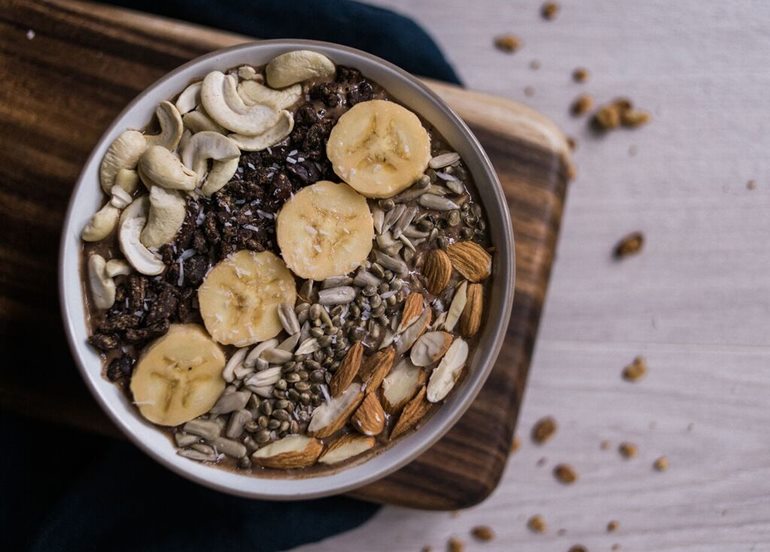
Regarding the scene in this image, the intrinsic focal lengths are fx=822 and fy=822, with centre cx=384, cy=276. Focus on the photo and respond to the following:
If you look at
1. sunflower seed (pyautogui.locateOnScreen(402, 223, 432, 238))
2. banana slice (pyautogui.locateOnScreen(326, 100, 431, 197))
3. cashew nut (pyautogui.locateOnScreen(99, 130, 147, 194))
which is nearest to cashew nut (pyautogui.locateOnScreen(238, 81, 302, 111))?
banana slice (pyautogui.locateOnScreen(326, 100, 431, 197))

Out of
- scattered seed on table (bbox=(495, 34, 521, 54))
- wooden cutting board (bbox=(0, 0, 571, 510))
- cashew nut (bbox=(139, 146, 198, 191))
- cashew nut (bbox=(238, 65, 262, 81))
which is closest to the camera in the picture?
cashew nut (bbox=(139, 146, 198, 191))

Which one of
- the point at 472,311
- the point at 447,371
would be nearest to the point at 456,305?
the point at 472,311

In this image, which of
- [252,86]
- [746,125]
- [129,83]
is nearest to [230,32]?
[129,83]

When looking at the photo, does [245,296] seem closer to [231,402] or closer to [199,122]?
[231,402]

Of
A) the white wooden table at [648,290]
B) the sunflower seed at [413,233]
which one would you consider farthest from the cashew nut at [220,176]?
the white wooden table at [648,290]

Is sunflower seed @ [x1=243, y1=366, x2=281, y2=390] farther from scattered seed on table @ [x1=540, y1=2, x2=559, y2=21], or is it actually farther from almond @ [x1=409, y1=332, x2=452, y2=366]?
scattered seed on table @ [x1=540, y1=2, x2=559, y2=21]

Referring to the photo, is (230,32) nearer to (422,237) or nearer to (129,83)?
(129,83)
